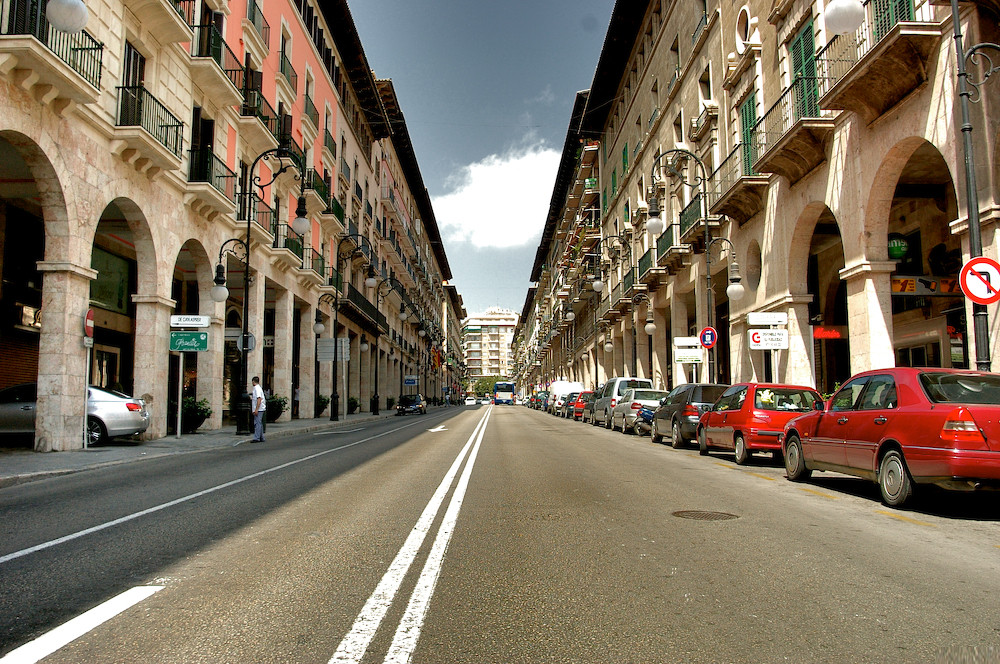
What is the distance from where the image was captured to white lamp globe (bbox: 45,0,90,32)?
Answer: 11.2 meters

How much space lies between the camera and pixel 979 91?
11633 mm

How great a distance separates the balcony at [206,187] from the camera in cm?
2095

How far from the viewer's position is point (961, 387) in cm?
779

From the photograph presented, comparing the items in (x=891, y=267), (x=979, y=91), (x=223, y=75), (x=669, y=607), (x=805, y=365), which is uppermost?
(x=223, y=75)

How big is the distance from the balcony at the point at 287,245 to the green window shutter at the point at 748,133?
1733 centimetres

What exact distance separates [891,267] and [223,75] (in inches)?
765

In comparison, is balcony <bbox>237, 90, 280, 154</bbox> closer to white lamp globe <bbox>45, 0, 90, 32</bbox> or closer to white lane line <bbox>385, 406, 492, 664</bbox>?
white lamp globe <bbox>45, 0, 90, 32</bbox>

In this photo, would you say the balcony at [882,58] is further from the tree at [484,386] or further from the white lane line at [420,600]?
the tree at [484,386]

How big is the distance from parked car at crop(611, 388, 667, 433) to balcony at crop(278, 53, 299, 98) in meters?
19.8

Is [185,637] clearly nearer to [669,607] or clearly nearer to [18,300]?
[669,607]

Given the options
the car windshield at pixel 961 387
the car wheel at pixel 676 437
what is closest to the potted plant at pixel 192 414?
the car wheel at pixel 676 437

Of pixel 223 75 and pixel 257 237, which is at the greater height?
pixel 223 75

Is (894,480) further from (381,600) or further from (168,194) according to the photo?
(168,194)

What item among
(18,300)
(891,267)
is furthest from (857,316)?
(18,300)
